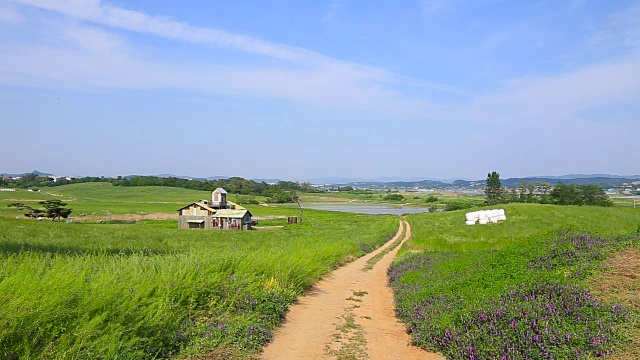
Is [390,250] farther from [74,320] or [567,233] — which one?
[74,320]

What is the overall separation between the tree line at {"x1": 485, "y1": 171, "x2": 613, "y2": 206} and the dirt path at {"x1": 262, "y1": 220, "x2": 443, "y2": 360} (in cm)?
9633

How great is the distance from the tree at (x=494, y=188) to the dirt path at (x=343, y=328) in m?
110

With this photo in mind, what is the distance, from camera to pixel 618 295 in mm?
6895

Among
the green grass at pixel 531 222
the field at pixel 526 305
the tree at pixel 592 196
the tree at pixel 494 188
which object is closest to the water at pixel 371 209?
the tree at pixel 494 188

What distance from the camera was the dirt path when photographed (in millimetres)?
7629

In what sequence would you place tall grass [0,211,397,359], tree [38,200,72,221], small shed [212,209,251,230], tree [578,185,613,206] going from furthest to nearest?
tree [578,185,613,206]
tree [38,200,72,221]
small shed [212,209,251,230]
tall grass [0,211,397,359]

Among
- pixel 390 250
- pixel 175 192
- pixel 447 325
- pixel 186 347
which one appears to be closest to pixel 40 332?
pixel 186 347

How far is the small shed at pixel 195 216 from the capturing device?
67.7 metres

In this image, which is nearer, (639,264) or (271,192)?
(639,264)

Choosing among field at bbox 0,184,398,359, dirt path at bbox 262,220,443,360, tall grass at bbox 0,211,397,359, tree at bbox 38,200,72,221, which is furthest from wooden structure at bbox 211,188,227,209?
tall grass at bbox 0,211,397,359

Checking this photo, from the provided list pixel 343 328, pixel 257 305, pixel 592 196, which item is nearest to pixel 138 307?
pixel 257 305

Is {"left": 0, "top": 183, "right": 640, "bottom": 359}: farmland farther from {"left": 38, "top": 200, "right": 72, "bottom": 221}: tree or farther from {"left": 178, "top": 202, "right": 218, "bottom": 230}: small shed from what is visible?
{"left": 38, "top": 200, "right": 72, "bottom": 221}: tree

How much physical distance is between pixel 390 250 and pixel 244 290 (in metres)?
21.6

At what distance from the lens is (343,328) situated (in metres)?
9.29
